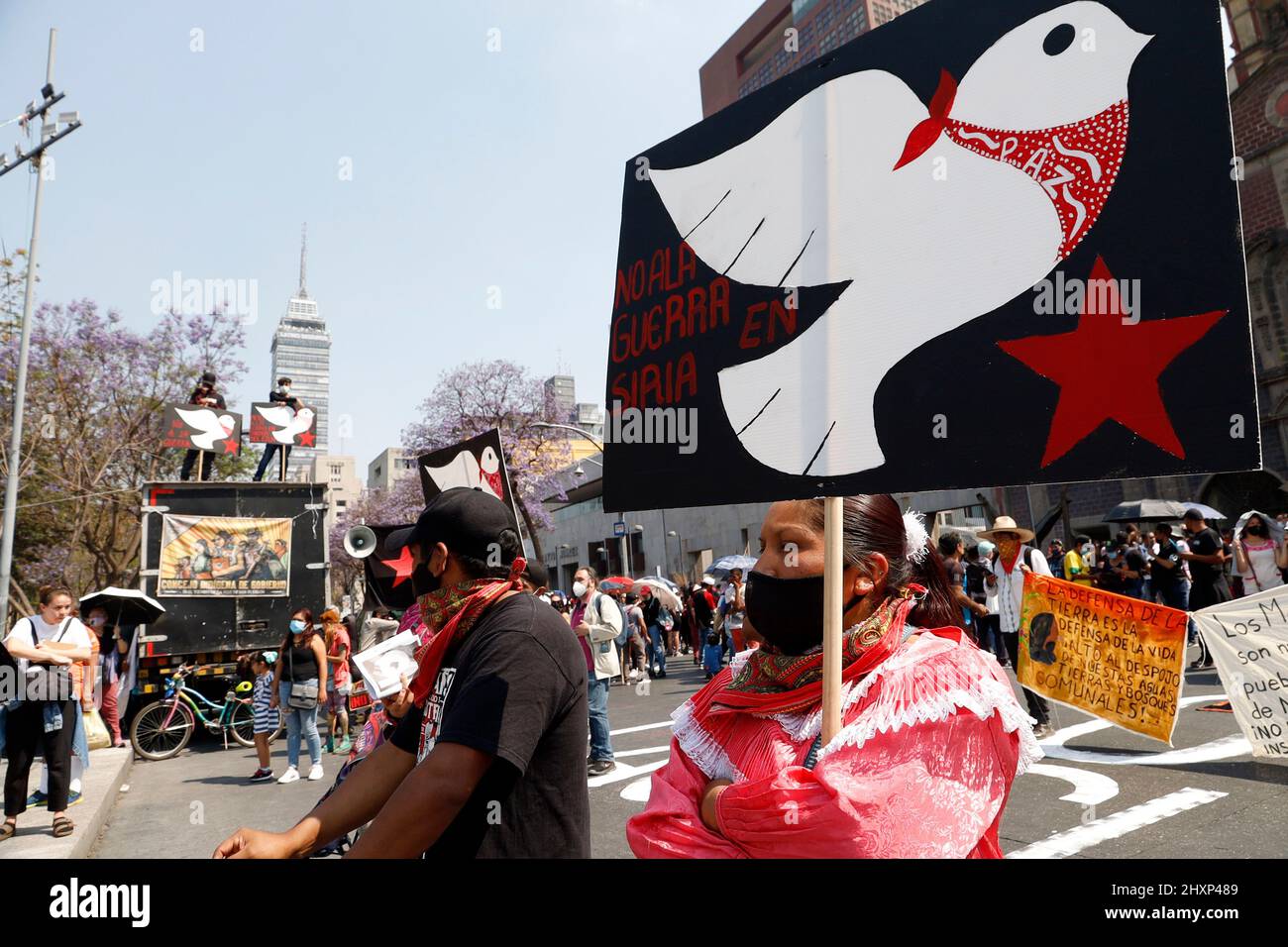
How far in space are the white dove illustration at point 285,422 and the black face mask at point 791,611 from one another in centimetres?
1327

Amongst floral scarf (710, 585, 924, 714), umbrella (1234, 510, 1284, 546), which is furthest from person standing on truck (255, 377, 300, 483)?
floral scarf (710, 585, 924, 714)

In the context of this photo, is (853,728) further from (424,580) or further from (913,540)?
(424,580)

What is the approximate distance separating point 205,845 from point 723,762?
20.2 feet

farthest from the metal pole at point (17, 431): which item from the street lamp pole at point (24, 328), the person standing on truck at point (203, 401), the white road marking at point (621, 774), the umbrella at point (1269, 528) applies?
the umbrella at point (1269, 528)

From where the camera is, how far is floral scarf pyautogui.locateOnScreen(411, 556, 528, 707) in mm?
2197

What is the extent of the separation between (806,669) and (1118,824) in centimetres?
410

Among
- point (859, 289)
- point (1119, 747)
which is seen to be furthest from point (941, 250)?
point (1119, 747)

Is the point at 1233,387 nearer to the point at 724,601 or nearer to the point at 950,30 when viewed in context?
the point at 950,30

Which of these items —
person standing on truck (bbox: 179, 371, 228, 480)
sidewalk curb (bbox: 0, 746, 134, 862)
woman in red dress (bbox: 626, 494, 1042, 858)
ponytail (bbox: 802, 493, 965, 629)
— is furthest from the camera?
person standing on truck (bbox: 179, 371, 228, 480)

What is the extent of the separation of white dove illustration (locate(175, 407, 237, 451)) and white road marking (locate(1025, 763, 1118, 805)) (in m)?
12.8

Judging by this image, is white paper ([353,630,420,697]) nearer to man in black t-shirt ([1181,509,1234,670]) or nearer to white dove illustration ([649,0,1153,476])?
white dove illustration ([649,0,1153,476])

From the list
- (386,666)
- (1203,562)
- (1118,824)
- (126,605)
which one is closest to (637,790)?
(1118,824)

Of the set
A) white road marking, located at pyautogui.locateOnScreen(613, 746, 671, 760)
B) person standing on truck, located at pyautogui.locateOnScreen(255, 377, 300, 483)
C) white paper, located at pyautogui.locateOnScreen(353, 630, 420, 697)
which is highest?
person standing on truck, located at pyautogui.locateOnScreen(255, 377, 300, 483)

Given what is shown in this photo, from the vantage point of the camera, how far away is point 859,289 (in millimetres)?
1814
